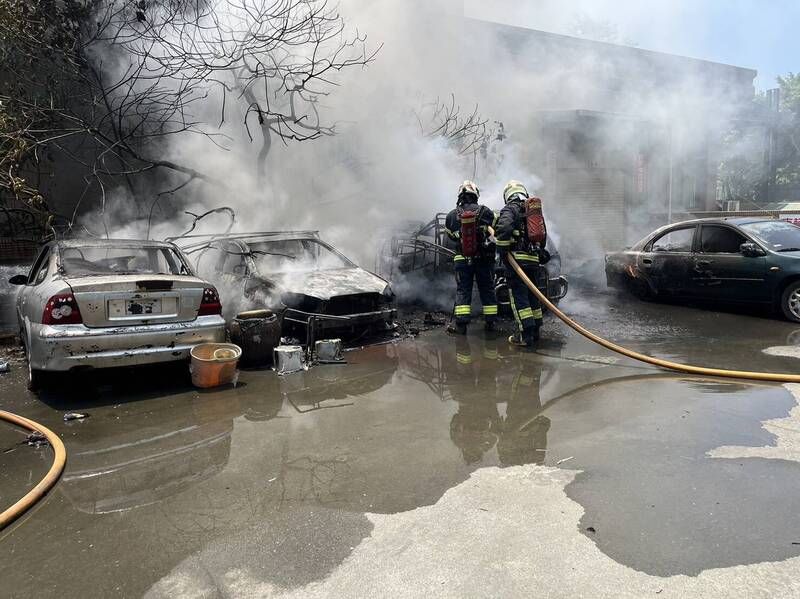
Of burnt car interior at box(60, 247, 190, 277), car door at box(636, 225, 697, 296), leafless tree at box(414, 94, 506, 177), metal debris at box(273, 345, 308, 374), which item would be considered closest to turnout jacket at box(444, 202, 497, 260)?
metal debris at box(273, 345, 308, 374)

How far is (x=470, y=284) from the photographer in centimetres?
700

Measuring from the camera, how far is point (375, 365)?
19.3ft

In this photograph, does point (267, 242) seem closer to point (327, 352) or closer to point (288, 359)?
point (327, 352)

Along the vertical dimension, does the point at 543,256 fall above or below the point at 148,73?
below

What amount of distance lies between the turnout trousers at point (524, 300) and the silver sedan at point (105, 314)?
3090mm

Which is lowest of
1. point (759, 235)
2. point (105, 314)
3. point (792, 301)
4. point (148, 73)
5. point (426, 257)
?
point (792, 301)

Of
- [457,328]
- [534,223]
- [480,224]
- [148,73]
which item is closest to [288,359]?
[457,328]

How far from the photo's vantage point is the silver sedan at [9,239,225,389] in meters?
4.43

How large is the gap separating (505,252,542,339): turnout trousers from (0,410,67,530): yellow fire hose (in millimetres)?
4393

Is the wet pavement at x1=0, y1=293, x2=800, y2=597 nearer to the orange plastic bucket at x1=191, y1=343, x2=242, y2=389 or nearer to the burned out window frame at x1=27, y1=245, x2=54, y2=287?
the orange plastic bucket at x1=191, y1=343, x2=242, y2=389

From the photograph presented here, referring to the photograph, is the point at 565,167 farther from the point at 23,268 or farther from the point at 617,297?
the point at 23,268

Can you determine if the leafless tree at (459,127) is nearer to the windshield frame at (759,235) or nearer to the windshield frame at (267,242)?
the windshield frame at (267,242)

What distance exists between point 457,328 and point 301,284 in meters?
2.02

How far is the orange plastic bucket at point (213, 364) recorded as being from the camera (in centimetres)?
496
